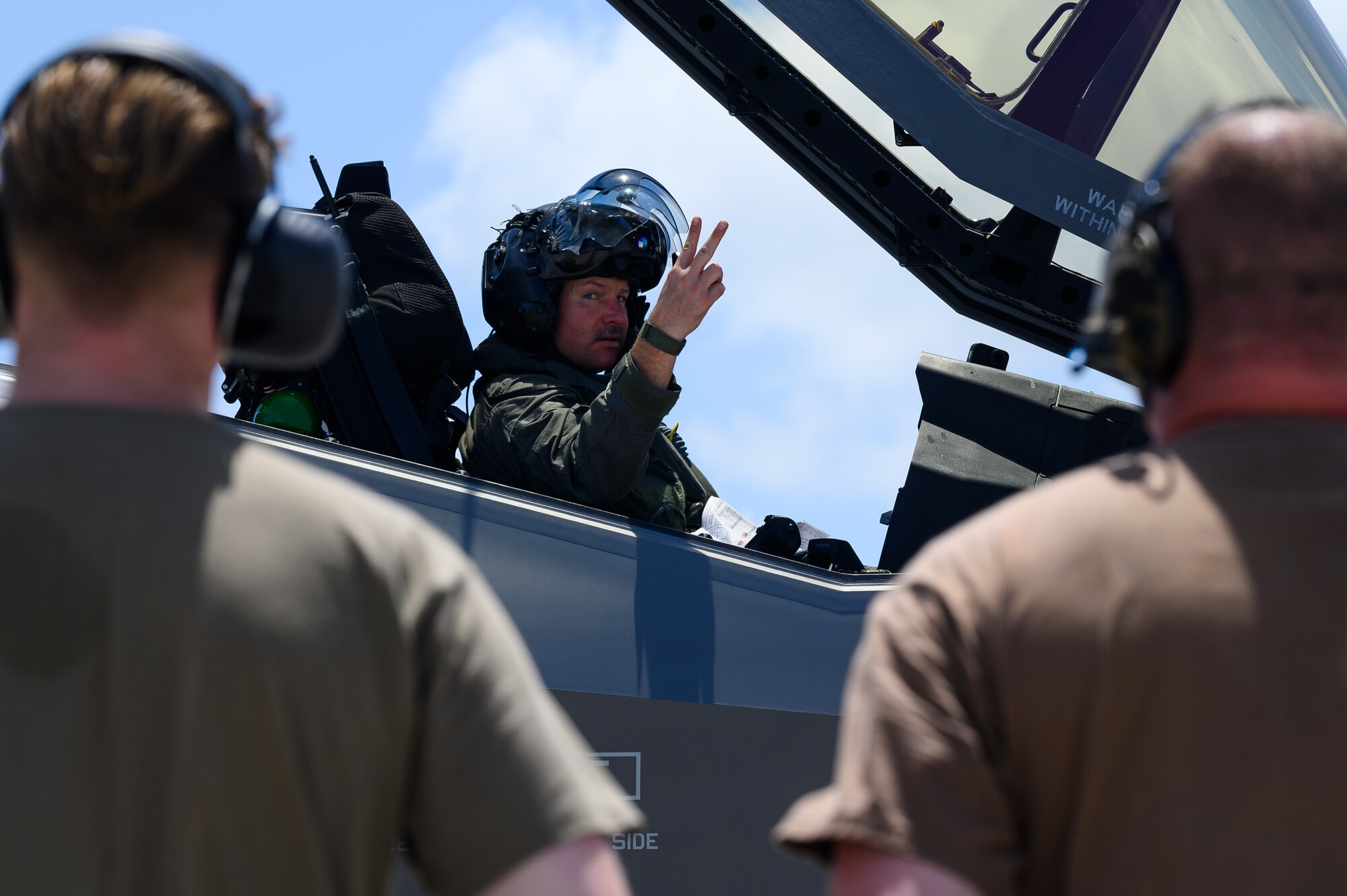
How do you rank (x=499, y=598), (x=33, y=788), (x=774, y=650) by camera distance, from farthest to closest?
(x=774, y=650) → (x=499, y=598) → (x=33, y=788)

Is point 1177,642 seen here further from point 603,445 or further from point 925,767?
point 603,445

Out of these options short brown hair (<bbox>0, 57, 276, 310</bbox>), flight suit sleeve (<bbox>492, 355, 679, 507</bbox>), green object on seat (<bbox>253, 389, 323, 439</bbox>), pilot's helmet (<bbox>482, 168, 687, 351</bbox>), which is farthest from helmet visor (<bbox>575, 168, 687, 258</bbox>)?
short brown hair (<bbox>0, 57, 276, 310</bbox>)

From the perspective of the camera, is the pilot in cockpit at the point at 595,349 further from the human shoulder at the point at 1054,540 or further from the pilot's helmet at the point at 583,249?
the human shoulder at the point at 1054,540

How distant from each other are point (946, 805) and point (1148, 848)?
0.12 metres

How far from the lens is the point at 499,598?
2279 mm

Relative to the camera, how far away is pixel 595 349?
346cm

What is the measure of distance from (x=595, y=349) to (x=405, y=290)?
0.52 metres

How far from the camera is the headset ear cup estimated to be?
3.13 feet

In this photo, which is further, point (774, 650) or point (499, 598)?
point (774, 650)

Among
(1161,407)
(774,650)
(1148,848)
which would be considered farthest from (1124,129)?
(1148,848)

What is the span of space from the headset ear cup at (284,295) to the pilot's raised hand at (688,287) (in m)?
1.81

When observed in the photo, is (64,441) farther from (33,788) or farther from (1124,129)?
(1124,129)

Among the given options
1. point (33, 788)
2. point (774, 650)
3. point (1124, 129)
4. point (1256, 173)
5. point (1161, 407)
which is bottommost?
point (774, 650)

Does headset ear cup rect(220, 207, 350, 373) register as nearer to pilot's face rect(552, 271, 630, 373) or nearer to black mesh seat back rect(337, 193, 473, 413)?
black mesh seat back rect(337, 193, 473, 413)
